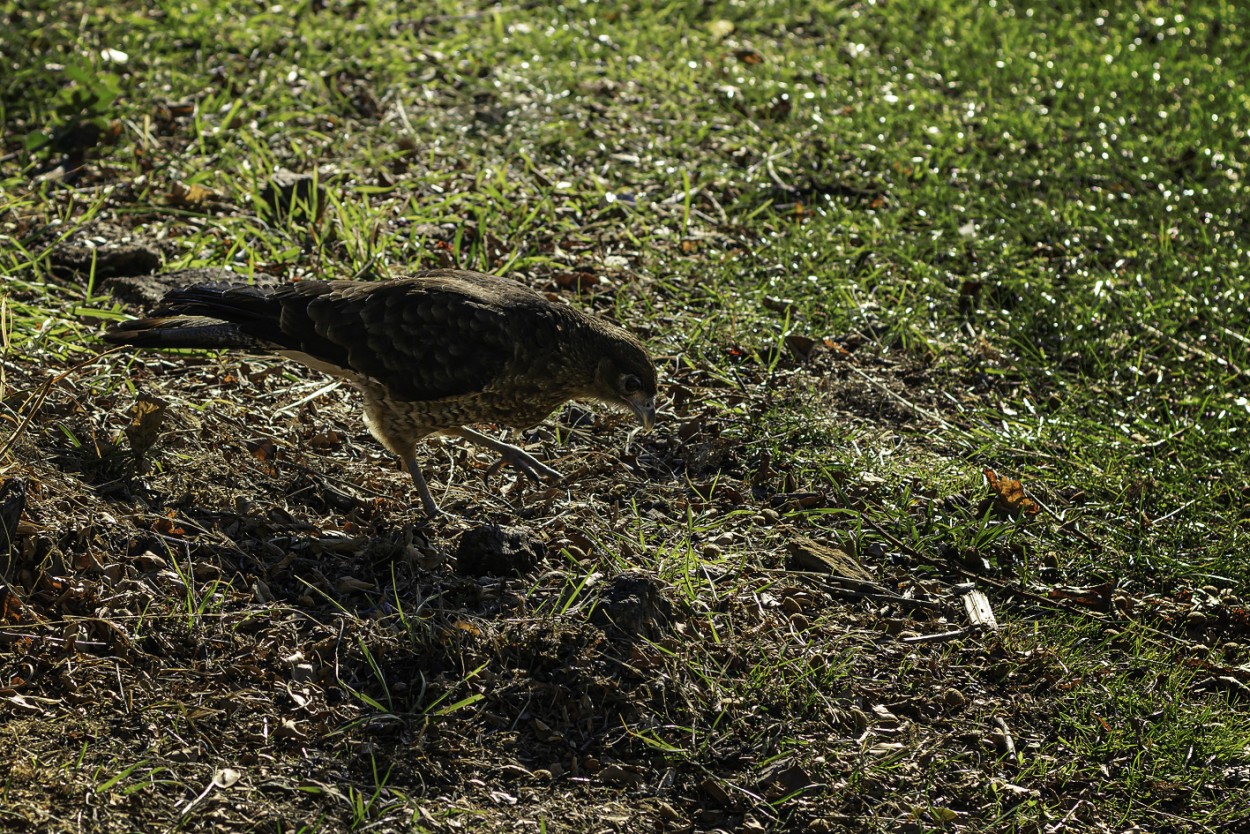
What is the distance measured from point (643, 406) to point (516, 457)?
0.56 metres

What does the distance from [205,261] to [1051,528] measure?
4.04 m

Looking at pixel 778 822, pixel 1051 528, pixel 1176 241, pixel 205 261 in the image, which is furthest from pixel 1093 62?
pixel 778 822

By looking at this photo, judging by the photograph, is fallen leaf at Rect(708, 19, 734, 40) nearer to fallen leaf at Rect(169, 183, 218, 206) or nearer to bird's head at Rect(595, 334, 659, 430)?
fallen leaf at Rect(169, 183, 218, 206)

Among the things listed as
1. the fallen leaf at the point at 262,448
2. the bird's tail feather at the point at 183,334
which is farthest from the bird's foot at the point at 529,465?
the bird's tail feather at the point at 183,334

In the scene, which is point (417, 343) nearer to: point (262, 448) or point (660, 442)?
point (262, 448)

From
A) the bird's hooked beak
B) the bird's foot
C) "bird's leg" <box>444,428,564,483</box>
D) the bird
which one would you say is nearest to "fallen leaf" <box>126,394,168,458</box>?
the bird

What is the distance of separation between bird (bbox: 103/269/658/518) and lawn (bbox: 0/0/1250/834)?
314 mm

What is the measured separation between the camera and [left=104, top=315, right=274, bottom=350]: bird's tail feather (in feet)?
15.3

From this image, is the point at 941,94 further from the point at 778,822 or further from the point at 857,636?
the point at 778,822

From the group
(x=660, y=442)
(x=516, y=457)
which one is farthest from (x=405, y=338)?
(x=660, y=442)

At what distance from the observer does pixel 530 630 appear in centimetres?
421

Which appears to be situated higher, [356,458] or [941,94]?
[941,94]

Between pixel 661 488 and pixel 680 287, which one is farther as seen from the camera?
pixel 680 287

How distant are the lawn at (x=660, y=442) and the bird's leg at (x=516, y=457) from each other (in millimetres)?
115
